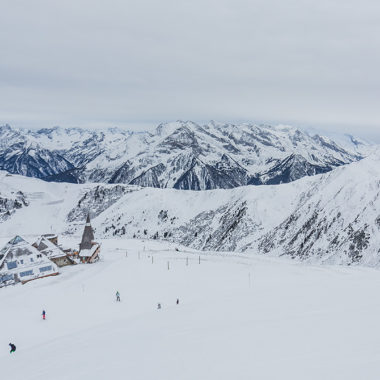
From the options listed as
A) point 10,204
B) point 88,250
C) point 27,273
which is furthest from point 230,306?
point 10,204

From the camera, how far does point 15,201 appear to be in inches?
7446

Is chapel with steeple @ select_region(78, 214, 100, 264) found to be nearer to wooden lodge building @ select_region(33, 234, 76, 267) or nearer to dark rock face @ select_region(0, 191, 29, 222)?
wooden lodge building @ select_region(33, 234, 76, 267)

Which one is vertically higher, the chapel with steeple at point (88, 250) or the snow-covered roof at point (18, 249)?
the snow-covered roof at point (18, 249)

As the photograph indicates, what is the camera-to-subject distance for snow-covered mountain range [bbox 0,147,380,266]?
69.4 meters

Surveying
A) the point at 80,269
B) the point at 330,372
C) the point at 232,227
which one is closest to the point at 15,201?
the point at 232,227

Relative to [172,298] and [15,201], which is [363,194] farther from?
[15,201]

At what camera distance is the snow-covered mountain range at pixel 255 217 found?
69.4 meters

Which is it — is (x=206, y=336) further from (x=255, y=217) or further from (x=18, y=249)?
(x=255, y=217)

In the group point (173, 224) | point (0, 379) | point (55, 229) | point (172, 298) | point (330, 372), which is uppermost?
point (330, 372)

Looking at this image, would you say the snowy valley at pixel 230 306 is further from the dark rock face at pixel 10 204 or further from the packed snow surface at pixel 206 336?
the dark rock face at pixel 10 204

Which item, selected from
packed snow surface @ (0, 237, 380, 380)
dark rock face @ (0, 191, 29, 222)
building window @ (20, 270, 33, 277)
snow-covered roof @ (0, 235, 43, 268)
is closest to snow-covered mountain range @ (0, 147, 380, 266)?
dark rock face @ (0, 191, 29, 222)

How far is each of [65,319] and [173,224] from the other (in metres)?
94.0

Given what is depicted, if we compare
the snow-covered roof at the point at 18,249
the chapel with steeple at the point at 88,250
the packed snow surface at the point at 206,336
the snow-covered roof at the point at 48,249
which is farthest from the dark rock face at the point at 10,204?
the packed snow surface at the point at 206,336

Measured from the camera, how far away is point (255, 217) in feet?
340
